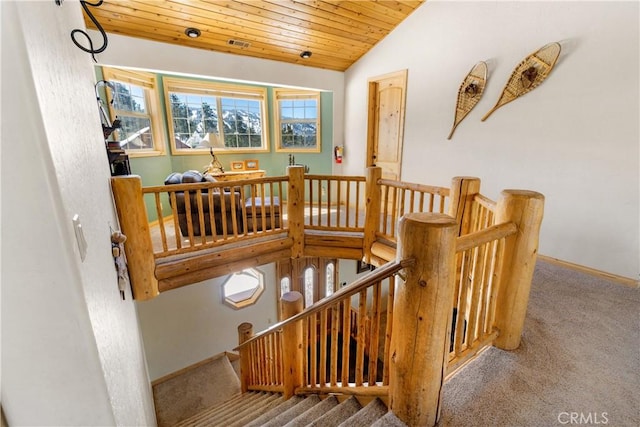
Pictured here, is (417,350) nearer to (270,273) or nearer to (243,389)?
(243,389)

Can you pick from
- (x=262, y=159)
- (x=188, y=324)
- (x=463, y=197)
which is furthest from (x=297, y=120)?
(x=463, y=197)

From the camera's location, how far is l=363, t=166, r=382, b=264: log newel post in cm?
329

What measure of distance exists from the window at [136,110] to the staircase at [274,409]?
3.62m

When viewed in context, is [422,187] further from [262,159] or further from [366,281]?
[262,159]

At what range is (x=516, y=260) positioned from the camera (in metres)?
1.56

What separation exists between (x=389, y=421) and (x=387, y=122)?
4.22 meters

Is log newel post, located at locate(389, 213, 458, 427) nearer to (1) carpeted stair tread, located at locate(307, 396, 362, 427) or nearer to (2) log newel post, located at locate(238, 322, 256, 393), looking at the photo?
(1) carpeted stair tread, located at locate(307, 396, 362, 427)

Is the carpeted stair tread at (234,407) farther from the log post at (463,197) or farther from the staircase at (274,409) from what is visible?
the log post at (463,197)

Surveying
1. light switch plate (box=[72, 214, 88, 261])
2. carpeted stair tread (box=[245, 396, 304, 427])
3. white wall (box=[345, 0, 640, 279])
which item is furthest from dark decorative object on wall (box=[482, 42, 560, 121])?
light switch plate (box=[72, 214, 88, 261])

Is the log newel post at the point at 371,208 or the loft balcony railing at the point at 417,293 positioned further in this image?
the log newel post at the point at 371,208

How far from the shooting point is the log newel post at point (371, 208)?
3291 mm

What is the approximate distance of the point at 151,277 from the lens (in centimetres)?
260

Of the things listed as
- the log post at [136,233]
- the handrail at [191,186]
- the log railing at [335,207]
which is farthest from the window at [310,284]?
the log post at [136,233]

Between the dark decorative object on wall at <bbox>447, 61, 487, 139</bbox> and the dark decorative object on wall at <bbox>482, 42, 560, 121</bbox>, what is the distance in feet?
0.95
